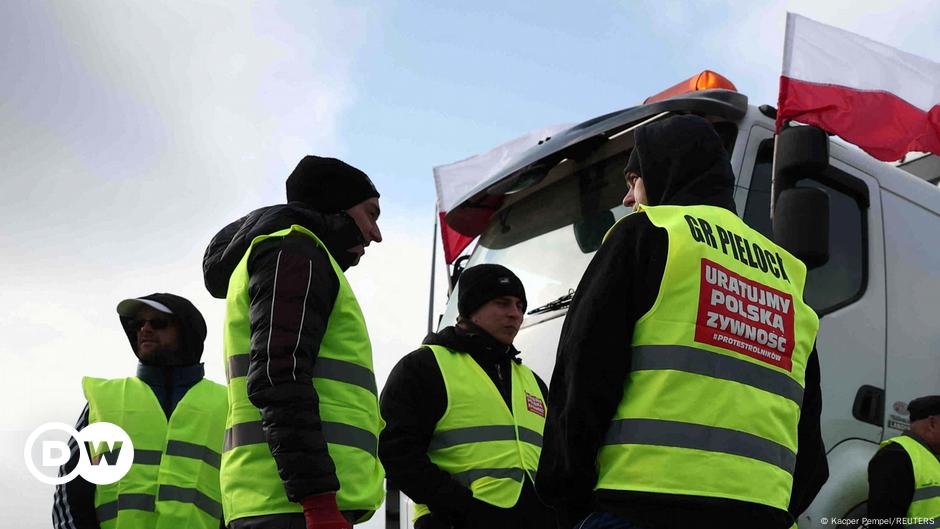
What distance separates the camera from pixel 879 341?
4348 mm

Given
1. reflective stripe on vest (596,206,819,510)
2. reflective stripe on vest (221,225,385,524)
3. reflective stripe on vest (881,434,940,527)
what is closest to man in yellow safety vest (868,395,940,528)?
reflective stripe on vest (881,434,940,527)

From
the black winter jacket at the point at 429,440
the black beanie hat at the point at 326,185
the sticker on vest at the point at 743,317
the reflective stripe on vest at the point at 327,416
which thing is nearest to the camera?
the sticker on vest at the point at 743,317

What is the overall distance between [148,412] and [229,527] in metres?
1.25

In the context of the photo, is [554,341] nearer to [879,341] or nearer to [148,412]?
[879,341]

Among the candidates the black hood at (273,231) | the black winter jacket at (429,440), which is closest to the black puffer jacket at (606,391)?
the black hood at (273,231)

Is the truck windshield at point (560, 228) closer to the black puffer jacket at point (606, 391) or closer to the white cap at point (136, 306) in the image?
the white cap at point (136, 306)

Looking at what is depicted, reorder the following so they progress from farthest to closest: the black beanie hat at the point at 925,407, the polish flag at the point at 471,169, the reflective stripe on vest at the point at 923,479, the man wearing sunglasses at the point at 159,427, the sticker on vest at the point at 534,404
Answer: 1. the polish flag at the point at 471,169
2. the black beanie hat at the point at 925,407
3. the reflective stripe on vest at the point at 923,479
4. the sticker on vest at the point at 534,404
5. the man wearing sunglasses at the point at 159,427

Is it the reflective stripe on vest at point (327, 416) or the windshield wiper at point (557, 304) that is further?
the windshield wiper at point (557, 304)

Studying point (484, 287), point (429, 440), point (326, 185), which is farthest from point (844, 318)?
point (326, 185)

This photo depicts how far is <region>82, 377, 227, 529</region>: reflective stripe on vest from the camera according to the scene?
346 cm

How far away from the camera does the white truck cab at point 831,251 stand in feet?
13.7

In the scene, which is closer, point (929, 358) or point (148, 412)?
point (148, 412)

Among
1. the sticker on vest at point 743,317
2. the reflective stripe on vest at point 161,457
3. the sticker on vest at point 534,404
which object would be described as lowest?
the reflective stripe on vest at point 161,457

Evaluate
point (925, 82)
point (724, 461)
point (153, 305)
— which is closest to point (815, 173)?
point (925, 82)
